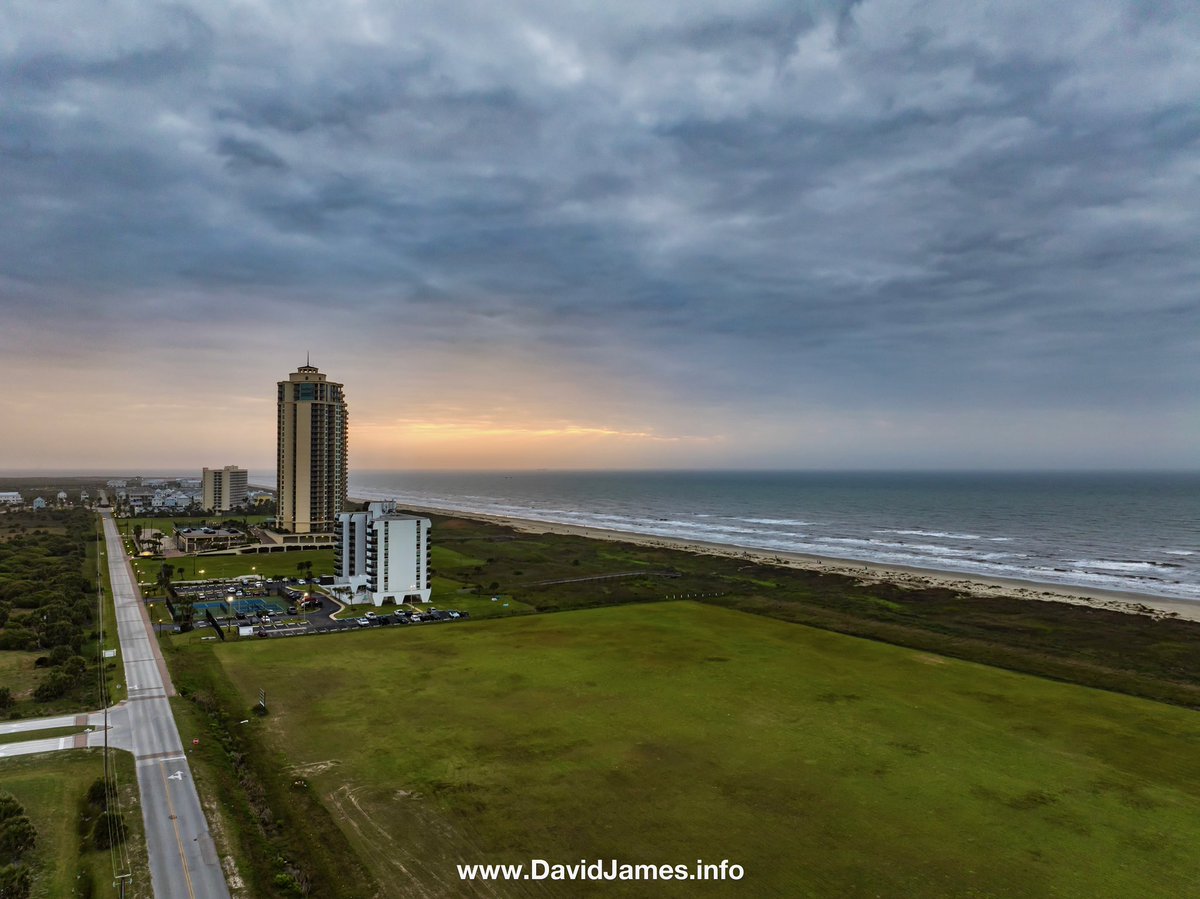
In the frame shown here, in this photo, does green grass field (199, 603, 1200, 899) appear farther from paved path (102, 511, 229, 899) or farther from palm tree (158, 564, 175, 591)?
Answer: palm tree (158, 564, 175, 591)

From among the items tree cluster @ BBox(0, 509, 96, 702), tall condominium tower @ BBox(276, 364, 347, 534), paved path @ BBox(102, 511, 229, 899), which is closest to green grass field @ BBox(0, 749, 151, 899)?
paved path @ BBox(102, 511, 229, 899)

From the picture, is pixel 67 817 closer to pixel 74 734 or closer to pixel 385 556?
pixel 74 734

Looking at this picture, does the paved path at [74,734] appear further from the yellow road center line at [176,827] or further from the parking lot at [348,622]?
the parking lot at [348,622]

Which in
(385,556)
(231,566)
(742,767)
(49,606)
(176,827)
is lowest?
(231,566)

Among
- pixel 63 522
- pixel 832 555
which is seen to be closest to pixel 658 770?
pixel 832 555

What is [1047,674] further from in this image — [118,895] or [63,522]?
[63,522]

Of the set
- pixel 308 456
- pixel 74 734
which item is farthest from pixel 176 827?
pixel 308 456

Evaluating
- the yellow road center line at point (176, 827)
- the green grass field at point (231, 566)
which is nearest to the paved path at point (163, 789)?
the yellow road center line at point (176, 827)
